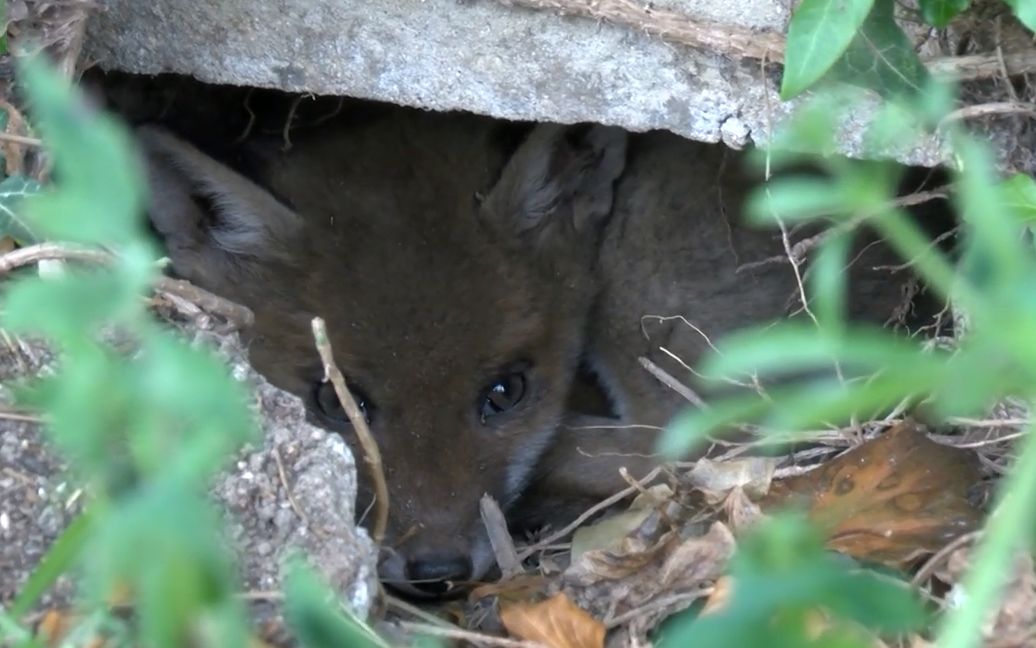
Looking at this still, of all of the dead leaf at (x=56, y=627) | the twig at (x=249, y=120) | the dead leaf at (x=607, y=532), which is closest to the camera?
the dead leaf at (x=56, y=627)

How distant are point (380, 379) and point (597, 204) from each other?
0.87m

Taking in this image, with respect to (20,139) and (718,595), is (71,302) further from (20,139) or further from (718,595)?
(20,139)

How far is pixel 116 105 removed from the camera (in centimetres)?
344

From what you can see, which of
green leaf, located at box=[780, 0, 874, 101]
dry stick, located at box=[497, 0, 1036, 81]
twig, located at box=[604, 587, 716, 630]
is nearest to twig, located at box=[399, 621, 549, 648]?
twig, located at box=[604, 587, 716, 630]

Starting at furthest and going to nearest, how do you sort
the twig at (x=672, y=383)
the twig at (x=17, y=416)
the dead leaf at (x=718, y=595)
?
1. the twig at (x=672, y=383)
2. the twig at (x=17, y=416)
3. the dead leaf at (x=718, y=595)

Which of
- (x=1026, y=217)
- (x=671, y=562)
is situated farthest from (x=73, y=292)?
(x=1026, y=217)

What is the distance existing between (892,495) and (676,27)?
1.03 metres

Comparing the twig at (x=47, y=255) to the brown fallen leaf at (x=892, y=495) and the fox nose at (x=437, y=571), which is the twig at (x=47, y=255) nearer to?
the fox nose at (x=437, y=571)

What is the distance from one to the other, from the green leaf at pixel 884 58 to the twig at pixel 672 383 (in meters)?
0.82

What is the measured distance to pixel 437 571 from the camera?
2.86 metres

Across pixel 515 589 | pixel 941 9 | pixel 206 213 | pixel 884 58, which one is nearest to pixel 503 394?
pixel 515 589

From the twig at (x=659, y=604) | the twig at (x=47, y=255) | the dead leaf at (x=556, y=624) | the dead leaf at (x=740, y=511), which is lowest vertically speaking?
the dead leaf at (x=556, y=624)

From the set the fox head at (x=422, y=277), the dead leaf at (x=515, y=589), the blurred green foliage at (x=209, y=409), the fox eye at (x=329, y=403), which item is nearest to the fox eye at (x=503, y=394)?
the fox head at (x=422, y=277)

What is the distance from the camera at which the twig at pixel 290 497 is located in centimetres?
204
